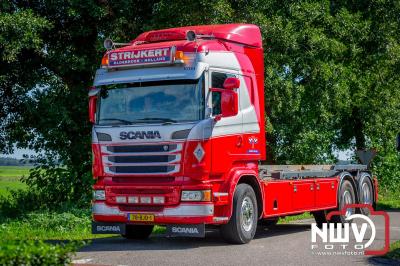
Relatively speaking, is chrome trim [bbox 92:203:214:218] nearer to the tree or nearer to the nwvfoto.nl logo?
the nwvfoto.nl logo

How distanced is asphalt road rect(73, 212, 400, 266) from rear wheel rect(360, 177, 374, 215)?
125 inches

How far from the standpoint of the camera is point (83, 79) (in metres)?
21.6

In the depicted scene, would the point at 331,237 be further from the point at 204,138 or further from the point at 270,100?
the point at 270,100

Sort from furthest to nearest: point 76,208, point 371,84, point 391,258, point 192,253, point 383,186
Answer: point 383,186 < point 371,84 < point 76,208 < point 192,253 < point 391,258

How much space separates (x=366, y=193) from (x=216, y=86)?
306 inches

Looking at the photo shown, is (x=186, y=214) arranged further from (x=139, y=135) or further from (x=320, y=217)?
(x=320, y=217)

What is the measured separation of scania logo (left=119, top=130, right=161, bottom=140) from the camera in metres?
11.8

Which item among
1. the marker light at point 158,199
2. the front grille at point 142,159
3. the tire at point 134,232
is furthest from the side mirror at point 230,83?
the tire at point 134,232

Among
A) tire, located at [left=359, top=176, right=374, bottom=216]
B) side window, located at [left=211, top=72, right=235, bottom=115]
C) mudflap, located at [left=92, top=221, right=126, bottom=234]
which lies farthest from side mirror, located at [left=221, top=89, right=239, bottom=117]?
tire, located at [left=359, top=176, right=374, bottom=216]

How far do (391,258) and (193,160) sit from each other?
360cm

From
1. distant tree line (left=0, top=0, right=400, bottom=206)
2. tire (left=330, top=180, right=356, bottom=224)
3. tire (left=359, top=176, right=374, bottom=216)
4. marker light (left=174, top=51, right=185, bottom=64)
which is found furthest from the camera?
distant tree line (left=0, top=0, right=400, bottom=206)

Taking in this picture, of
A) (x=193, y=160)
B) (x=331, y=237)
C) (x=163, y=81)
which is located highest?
(x=163, y=81)

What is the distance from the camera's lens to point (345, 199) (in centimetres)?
1695

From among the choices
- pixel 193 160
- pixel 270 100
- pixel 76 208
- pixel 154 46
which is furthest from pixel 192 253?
pixel 270 100
